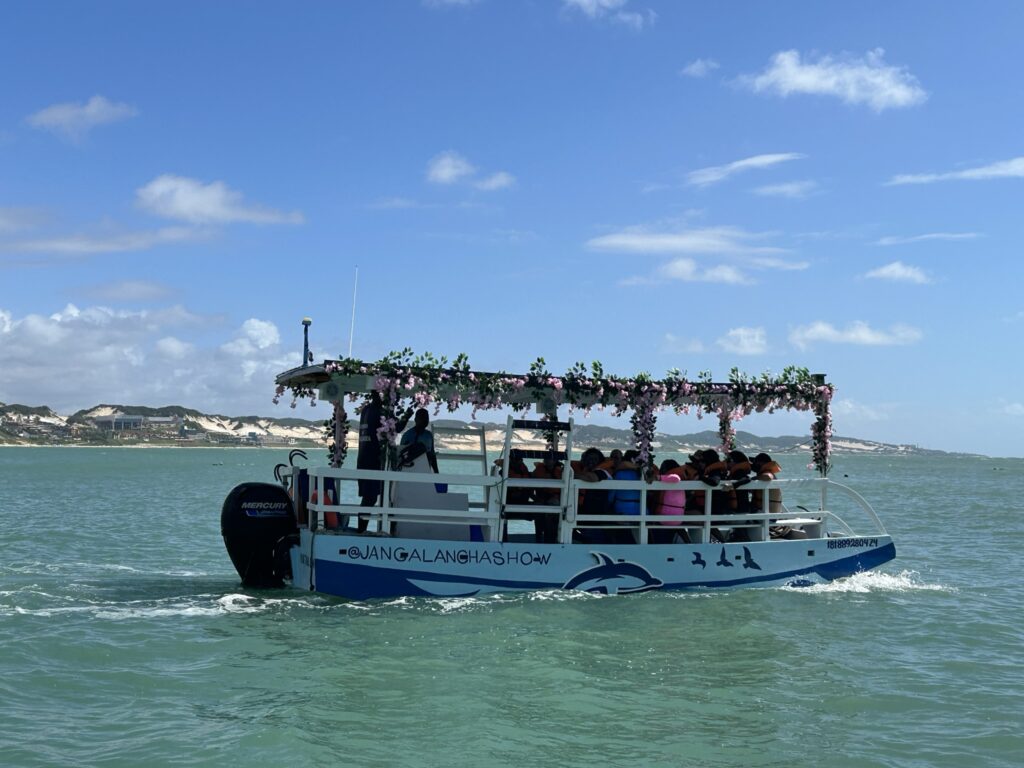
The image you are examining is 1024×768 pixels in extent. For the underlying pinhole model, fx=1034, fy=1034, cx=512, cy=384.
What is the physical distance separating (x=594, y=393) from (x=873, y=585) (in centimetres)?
597

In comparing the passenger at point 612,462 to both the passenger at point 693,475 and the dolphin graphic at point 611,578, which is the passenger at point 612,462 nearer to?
the passenger at point 693,475

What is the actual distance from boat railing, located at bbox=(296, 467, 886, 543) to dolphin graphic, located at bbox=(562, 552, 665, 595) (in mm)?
455

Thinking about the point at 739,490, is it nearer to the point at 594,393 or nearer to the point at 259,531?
the point at 594,393

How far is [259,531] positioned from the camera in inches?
562

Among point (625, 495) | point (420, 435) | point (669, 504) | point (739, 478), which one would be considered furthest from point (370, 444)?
point (739, 478)

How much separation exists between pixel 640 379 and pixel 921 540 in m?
16.8

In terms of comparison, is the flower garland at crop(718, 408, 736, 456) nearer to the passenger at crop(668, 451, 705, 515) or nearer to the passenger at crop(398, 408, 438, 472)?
the passenger at crop(668, 451, 705, 515)


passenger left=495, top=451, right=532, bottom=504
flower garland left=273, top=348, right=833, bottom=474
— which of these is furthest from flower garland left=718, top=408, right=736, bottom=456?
passenger left=495, top=451, right=532, bottom=504

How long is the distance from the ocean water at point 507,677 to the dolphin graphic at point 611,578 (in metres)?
0.21

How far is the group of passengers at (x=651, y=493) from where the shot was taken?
14.5 m

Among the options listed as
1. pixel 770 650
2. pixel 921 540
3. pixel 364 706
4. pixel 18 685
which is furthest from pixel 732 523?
pixel 921 540

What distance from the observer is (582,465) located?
14695 mm

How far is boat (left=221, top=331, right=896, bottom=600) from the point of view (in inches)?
531

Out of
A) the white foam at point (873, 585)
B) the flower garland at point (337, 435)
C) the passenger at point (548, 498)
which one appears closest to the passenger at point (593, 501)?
the passenger at point (548, 498)
